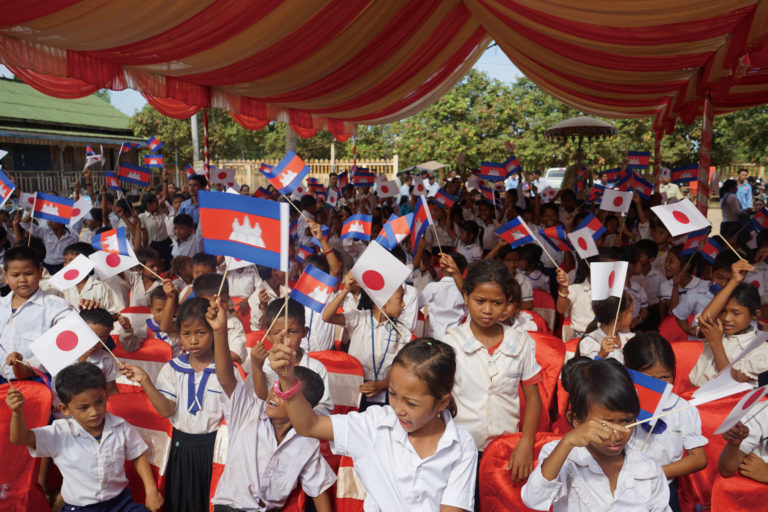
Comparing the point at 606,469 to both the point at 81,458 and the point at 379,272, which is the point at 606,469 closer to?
the point at 379,272

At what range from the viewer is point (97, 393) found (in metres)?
2.46

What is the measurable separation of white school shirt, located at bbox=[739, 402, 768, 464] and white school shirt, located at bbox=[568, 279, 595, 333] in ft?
6.12

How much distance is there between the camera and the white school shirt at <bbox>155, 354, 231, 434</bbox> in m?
2.61

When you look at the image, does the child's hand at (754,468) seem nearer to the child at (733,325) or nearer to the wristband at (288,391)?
the child at (733,325)

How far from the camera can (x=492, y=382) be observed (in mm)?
2410

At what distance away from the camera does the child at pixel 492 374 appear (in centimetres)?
241

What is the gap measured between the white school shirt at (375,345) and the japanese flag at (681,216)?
179 centimetres

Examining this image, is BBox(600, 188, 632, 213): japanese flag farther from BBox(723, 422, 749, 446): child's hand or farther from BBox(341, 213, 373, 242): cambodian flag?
BBox(723, 422, 749, 446): child's hand

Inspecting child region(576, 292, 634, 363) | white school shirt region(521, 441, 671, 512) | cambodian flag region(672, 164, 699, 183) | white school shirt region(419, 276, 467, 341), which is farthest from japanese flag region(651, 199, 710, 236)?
cambodian flag region(672, 164, 699, 183)

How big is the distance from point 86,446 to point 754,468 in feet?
9.19

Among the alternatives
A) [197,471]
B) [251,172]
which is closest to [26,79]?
[197,471]

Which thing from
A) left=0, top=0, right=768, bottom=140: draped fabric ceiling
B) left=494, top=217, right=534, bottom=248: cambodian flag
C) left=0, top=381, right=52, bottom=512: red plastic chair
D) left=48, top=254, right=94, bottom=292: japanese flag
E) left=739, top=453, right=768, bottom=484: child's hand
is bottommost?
left=0, top=381, right=52, bottom=512: red plastic chair

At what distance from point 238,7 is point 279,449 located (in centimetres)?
346

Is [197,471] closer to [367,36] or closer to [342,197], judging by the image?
[367,36]
